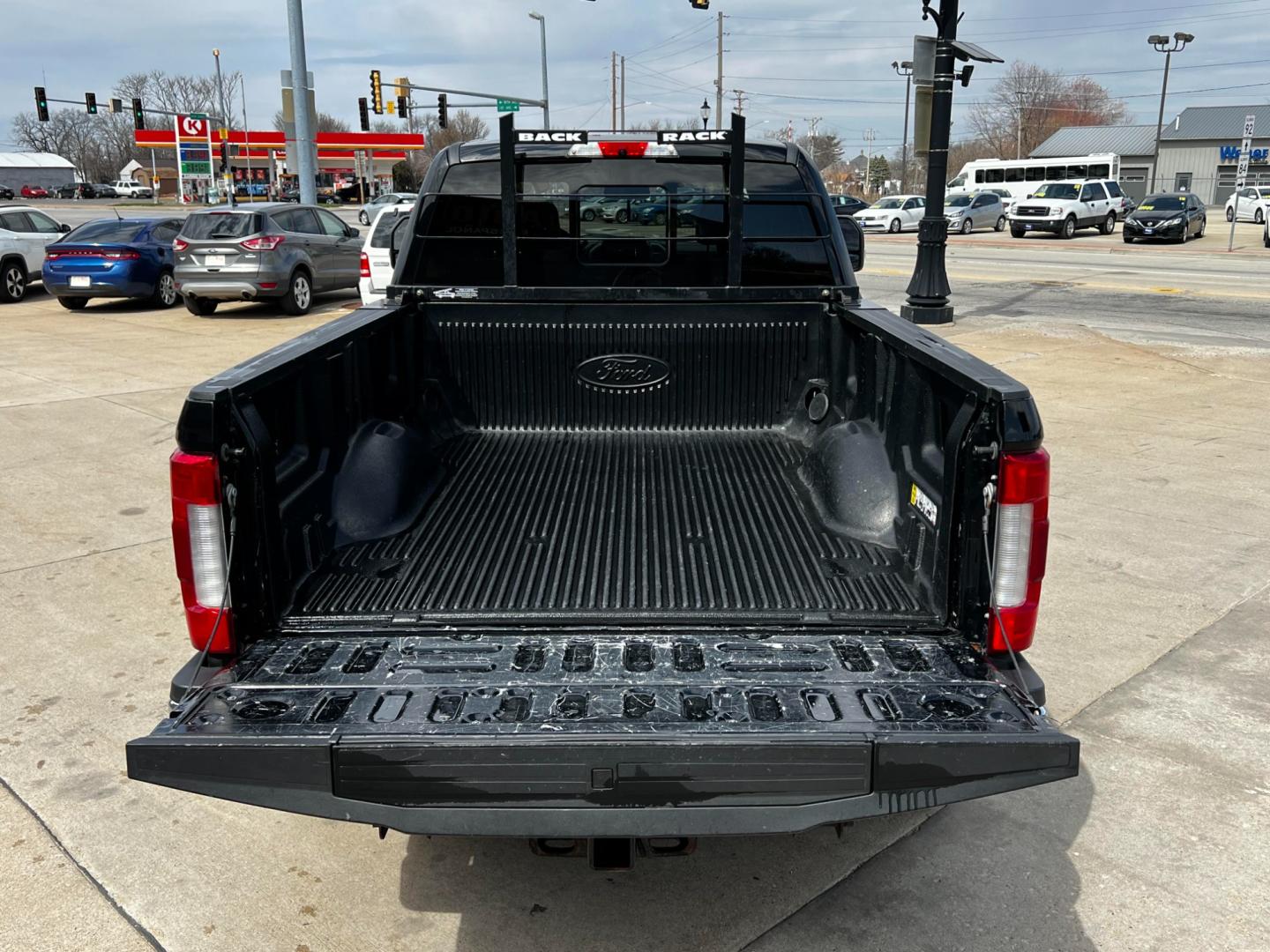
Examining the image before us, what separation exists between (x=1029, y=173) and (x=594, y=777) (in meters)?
56.6

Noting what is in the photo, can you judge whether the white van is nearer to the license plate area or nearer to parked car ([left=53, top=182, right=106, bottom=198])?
the license plate area

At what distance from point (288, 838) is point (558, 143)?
9.39 ft

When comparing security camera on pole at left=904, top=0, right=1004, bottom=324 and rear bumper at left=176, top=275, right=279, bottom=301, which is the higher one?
security camera on pole at left=904, top=0, right=1004, bottom=324

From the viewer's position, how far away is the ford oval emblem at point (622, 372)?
457cm

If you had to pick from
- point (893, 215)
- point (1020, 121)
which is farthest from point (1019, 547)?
point (1020, 121)

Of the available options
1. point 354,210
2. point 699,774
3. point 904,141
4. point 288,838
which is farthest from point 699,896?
point 904,141

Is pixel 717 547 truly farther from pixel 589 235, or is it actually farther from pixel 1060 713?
pixel 589 235

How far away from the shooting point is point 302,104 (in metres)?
21.0

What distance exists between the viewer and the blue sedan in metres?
17.4

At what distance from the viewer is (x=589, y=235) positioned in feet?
16.4

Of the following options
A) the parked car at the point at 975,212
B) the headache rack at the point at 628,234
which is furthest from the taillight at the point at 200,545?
the parked car at the point at 975,212

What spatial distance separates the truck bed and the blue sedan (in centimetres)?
1529

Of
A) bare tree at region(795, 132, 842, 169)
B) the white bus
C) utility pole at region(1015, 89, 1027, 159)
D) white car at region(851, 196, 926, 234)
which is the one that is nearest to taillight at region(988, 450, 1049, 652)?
white car at region(851, 196, 926, 234)

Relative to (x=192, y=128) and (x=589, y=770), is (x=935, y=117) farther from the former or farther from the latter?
(x=192, y=128)
